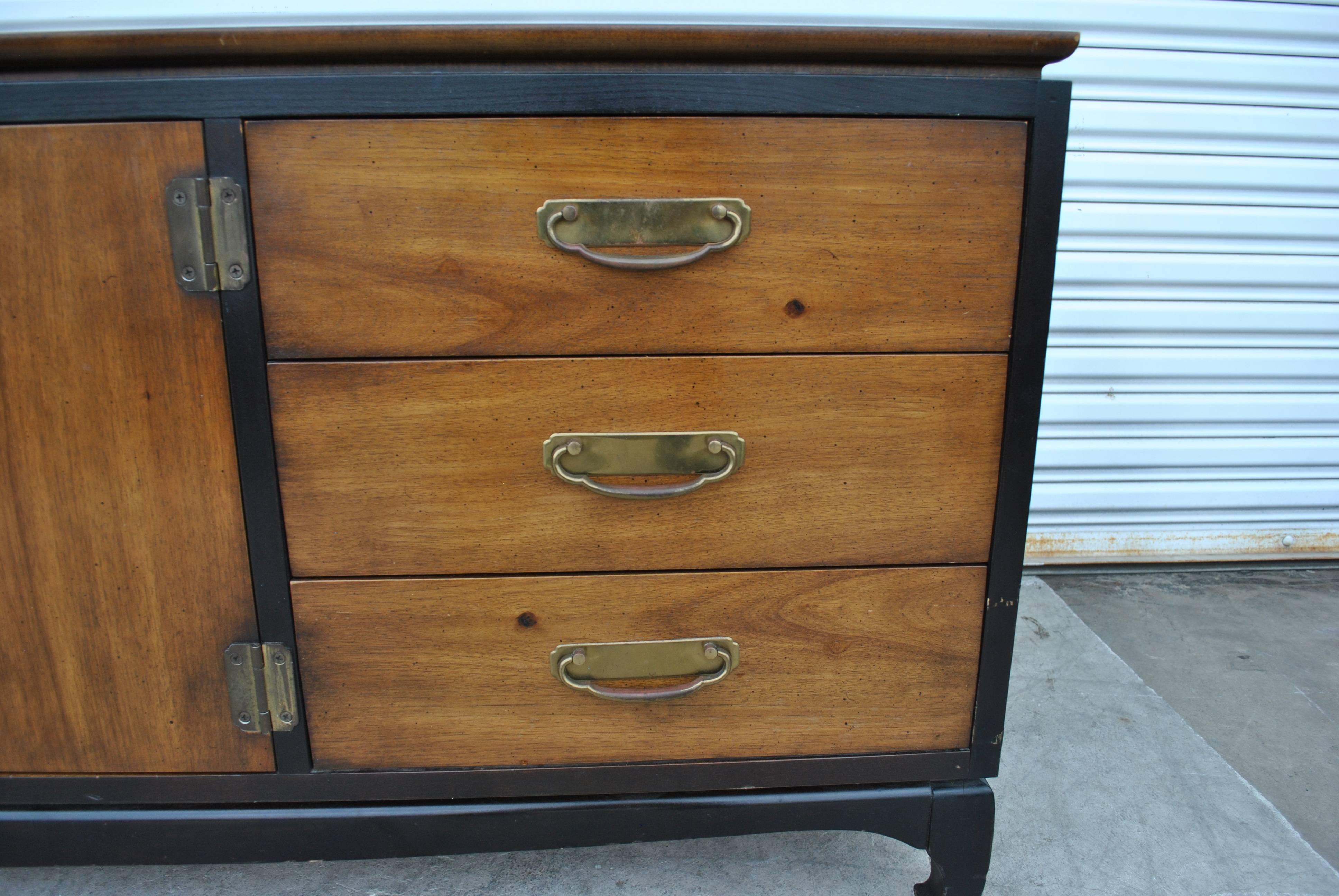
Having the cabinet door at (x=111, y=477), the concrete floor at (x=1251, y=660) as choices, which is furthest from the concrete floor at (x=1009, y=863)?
the cabinet door at (x=111, y=477)

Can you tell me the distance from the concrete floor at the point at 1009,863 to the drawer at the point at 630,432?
0.51 meters

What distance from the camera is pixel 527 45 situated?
0.72 metres

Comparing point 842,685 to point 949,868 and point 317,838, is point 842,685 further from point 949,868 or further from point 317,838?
point 317,838

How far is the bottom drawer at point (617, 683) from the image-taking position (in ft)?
2.76

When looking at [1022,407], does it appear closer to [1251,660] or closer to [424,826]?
[424,826]

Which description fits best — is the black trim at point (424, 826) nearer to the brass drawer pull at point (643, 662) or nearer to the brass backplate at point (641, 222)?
the brass drawer pull at point (643, 662)

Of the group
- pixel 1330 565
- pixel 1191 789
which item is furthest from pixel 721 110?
pixel 1330 565

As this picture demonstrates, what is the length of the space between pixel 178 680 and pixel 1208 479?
2174 mm

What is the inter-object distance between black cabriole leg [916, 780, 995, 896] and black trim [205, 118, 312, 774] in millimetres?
754

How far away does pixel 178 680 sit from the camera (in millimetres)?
841

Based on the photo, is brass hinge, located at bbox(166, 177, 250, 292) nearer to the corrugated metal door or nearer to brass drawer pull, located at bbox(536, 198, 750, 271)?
brass drawer pull, located at bbox(536, 198, 750, 271)

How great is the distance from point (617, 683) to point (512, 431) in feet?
1.04

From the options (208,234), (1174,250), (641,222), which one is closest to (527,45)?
(641,222)

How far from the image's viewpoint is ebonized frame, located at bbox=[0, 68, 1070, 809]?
2.37 feet
